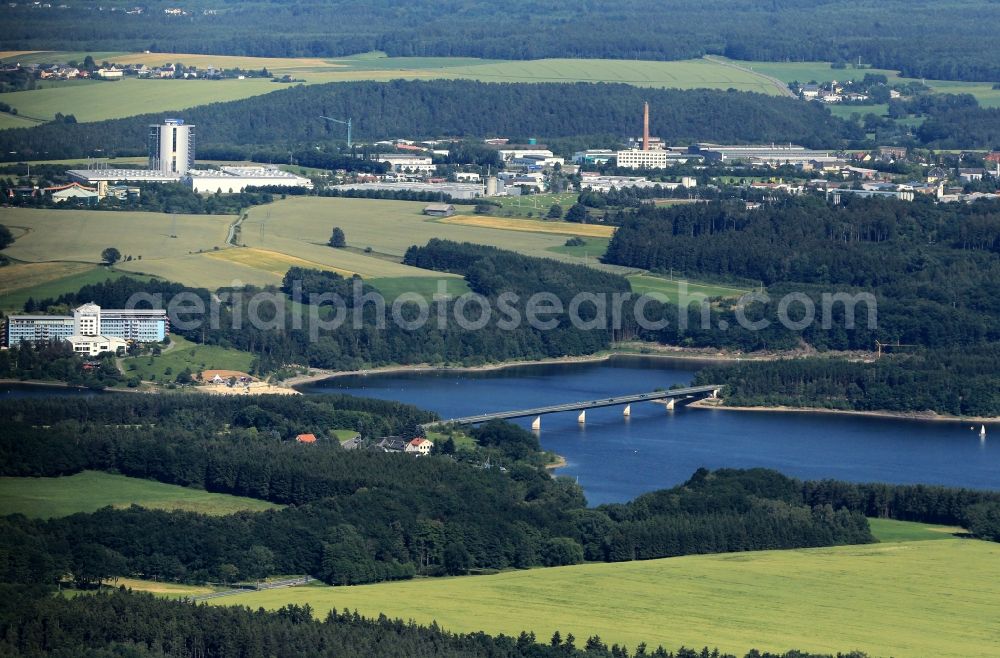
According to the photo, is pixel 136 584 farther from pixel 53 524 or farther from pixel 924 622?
pixel 924 622

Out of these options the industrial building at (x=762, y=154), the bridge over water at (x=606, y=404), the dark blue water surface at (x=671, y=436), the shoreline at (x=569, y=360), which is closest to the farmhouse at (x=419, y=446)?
the bridge over water at (x=606, y=404)

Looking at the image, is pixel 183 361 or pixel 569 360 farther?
pixel 569 360

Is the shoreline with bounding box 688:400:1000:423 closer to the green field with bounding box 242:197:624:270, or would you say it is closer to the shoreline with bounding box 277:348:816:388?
the shoreline with bounding box 277:348:816:388

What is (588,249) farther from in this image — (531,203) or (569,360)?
(569,360)

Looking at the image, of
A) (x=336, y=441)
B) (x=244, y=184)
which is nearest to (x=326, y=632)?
(x=336, y=441)

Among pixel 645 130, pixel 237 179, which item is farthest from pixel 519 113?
pixel 237 179

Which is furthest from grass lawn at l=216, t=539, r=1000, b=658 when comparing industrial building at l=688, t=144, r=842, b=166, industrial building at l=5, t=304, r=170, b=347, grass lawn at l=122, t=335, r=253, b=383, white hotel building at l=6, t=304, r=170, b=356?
industrial building at l=688, t=144, r=842, b=166
